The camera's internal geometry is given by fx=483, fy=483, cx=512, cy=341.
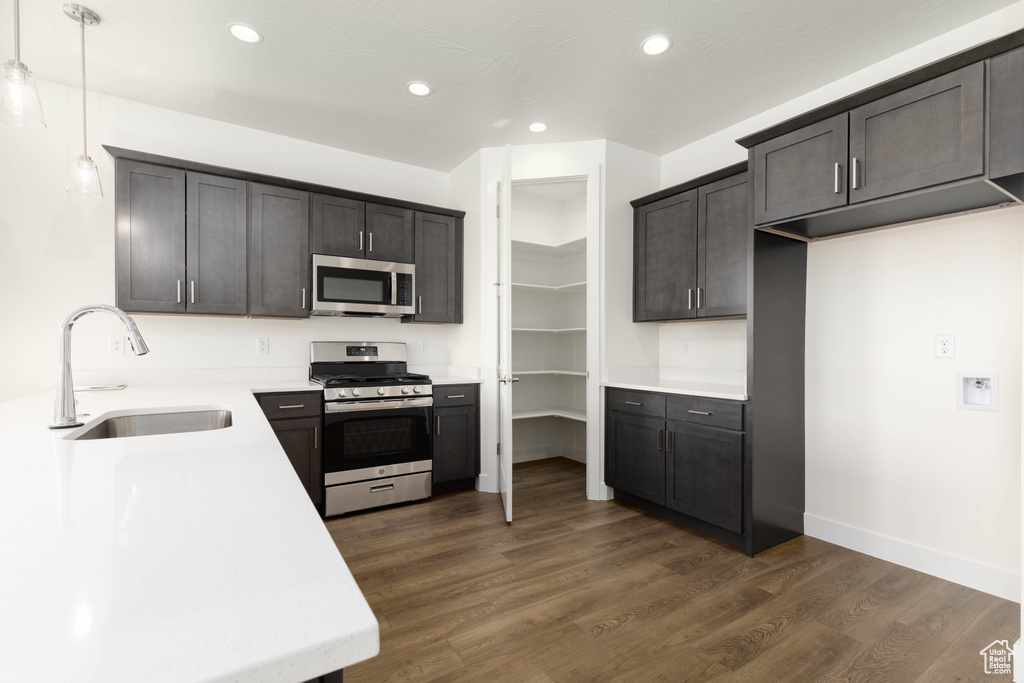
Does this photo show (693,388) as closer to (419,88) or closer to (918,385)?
(918,385)

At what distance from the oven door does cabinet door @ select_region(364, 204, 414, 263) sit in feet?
3.76

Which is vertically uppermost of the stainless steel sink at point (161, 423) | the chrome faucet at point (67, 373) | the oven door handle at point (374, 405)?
the chrome faucet at point (67, 373)

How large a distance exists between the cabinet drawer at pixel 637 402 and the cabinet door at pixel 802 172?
126cm

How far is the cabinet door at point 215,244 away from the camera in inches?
122

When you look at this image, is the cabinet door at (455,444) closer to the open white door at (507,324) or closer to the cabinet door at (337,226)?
the open white door at (507,324)

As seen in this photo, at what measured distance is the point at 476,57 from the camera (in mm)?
2672

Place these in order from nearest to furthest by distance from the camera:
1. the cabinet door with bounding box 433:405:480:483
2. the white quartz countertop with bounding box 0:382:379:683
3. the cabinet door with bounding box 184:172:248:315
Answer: the white quartz countertop with bounding box 0:382:379:683 < the cabinet door with bounding box 184:172:248:315 < the cabinet door with bounding box 433:405:480:483

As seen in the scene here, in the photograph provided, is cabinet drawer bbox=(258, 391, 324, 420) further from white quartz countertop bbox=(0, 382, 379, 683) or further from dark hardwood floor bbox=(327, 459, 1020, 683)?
white quartz countertop bbox=(0, 382, 379, 683)

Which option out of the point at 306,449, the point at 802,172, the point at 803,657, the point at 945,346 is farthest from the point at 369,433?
the point at 945,346

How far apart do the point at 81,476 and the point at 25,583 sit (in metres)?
0.54

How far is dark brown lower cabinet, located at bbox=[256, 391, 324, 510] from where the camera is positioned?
3105 millimetres

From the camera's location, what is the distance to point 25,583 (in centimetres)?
53

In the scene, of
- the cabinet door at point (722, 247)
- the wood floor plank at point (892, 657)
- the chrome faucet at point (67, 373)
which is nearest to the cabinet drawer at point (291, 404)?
the chrome faucet at point (67, 373)

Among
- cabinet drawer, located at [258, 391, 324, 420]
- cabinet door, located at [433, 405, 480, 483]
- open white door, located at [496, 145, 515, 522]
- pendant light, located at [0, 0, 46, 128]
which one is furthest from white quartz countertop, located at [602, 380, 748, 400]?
pendant light, located at [0, 0, 46, 128]
